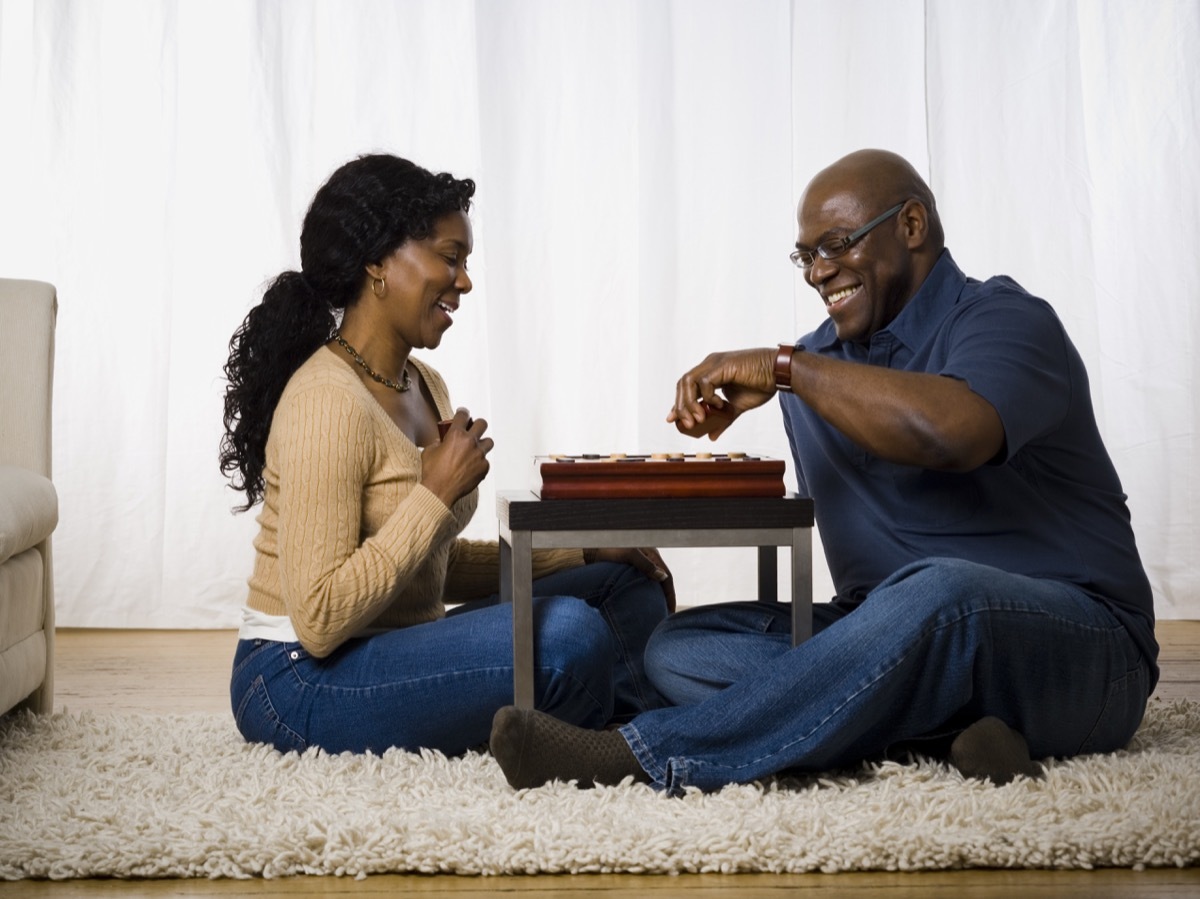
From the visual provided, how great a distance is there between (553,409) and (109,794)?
205 cm

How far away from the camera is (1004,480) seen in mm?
1947

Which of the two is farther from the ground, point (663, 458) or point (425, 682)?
point (663, 458)

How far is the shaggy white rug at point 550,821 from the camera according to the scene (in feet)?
5.08

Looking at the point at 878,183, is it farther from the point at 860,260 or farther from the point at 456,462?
the point at 456,462

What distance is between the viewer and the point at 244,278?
12.0 ft

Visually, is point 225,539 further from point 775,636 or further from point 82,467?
point 775,636

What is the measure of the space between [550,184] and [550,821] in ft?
7.81

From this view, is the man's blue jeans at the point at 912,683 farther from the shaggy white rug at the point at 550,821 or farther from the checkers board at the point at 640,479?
the checkers board at the point at 640,479

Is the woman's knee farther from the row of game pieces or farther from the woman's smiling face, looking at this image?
the woman's smiling face

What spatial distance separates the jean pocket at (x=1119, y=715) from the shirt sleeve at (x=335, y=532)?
37.8 inches

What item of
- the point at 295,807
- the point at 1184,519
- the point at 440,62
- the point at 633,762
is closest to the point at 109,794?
the point at 295,807

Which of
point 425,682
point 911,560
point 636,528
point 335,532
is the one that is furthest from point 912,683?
point 335,532

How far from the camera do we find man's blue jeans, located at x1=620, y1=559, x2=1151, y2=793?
1715mm

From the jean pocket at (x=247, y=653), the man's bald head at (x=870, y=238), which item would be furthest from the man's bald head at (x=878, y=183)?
the jean pocket at (x=247, y=653)
